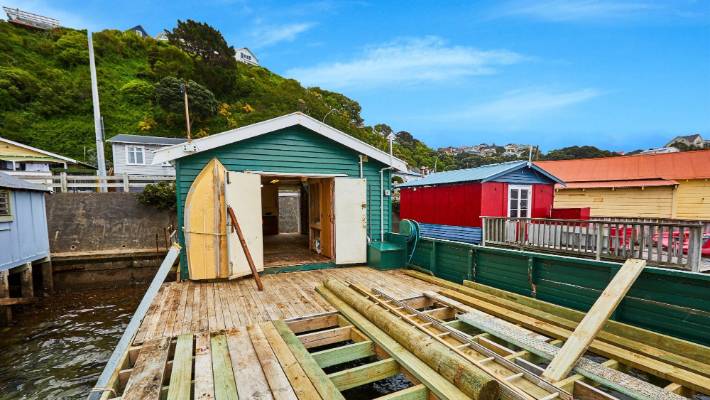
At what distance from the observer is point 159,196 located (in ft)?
40.4

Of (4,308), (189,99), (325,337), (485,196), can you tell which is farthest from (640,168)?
(189,99)

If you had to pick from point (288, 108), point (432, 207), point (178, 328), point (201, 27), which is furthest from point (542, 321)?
point (201, 27)

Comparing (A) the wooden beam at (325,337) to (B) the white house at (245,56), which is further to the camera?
(B) the white house at (245,56)

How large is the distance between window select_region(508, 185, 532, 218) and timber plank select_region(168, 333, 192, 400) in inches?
478

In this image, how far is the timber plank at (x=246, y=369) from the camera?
2.60 meters

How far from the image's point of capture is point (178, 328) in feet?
13.6

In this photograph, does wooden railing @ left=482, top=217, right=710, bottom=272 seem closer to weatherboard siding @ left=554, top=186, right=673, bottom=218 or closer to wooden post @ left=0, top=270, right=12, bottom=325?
weatherboard siding @ left=554, top=186, right=673, bottom=218

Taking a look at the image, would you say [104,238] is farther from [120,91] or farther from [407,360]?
[120,91]

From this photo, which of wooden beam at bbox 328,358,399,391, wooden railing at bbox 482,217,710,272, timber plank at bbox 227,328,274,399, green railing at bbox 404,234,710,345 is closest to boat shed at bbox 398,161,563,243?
wooden railing at bbox 482,217,710,272

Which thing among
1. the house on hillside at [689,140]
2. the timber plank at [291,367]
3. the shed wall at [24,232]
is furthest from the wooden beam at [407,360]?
the house on hillside at [689,140]

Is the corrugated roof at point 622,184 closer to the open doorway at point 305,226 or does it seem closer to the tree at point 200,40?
the open doorway at point 305,226

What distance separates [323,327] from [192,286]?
135 inches

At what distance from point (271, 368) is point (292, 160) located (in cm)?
564

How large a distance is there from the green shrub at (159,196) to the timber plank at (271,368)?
35.4 feet
